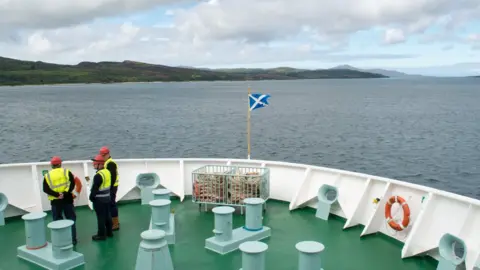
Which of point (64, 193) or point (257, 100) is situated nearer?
point (64, 193)

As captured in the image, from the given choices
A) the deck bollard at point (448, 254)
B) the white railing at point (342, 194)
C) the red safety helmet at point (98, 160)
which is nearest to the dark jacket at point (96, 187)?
the red safety helmet at point (98, 160)

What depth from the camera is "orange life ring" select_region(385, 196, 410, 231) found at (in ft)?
25.5

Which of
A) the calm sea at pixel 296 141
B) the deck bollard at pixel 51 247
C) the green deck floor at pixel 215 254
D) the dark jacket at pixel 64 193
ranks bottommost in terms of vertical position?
the calm sea at pixel 296 141

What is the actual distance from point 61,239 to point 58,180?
116 centimetres

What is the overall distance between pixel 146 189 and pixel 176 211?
1.00m

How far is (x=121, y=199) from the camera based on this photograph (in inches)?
407

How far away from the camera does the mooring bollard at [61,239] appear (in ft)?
22.4

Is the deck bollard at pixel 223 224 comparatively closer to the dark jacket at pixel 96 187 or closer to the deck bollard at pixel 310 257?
the deck bollard at pixel 310 257

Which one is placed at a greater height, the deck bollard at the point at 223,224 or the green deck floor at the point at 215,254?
the deck bollard at the point at 223,224

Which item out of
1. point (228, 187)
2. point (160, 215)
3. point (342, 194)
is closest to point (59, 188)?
point (160, 215)

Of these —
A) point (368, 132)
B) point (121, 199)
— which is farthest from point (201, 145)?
point (121, 199)

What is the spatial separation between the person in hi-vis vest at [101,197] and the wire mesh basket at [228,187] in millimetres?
2131

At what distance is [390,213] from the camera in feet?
26.6

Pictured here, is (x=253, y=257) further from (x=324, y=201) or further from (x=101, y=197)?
(x=324, y=201)
